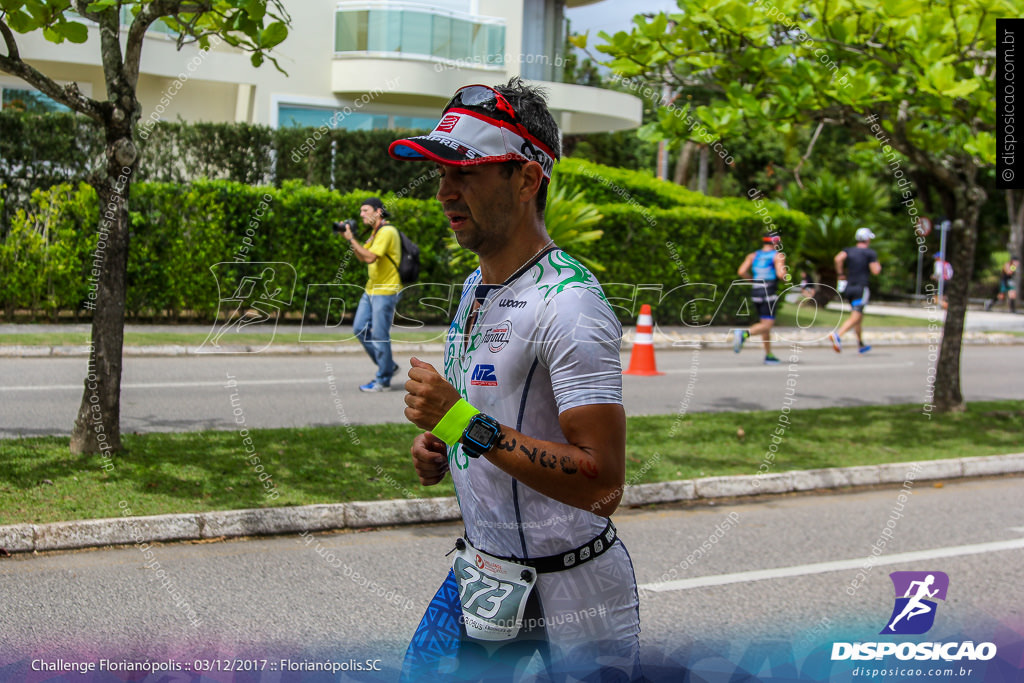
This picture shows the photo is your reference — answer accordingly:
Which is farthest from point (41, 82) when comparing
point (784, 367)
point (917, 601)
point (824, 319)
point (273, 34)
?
point (824, 319)

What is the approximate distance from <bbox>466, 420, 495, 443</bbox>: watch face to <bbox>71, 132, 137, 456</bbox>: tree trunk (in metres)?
5.47

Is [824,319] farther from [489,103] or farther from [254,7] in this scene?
[489,103]

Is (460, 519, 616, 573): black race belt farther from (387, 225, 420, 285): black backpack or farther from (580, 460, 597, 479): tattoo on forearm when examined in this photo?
(387, 225, 420, 285): black backpack

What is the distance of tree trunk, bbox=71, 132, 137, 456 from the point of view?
6926 millimetres

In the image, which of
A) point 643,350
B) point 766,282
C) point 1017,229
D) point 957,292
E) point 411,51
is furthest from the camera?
point 1017,229

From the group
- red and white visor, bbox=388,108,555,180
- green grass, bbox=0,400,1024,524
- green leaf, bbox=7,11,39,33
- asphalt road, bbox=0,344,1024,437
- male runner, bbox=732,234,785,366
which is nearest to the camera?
red and white visor, bbox=388,108,555,180

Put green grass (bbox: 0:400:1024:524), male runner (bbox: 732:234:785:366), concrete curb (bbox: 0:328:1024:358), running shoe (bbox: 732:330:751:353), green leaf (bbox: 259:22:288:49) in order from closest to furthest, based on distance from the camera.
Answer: green grass (bbox: 0:400:1024:524) < green leaf (bbox: 259:22:288:49) < concrete curb (bbox: 0:328:1024:358) < male runner (bbox: 732:234:785:366) < running shoe (bbox: 732:330:751:353)

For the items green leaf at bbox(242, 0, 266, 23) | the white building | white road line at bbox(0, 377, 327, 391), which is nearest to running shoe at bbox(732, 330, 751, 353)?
white road line at bbox(0, 377, 327, 391)

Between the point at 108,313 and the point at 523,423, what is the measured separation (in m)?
5.54

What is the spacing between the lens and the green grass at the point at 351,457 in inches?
244

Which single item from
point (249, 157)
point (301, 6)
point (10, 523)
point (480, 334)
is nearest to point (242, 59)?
point (301, 6)

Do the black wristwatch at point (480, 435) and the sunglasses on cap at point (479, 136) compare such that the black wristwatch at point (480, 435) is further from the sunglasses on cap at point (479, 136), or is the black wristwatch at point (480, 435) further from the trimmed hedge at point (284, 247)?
the trimmed hedge at point (284, 247)

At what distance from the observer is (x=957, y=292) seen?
413 inches

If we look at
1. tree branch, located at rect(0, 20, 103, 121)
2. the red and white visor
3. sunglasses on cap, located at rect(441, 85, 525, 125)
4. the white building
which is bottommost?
the red and white visor
